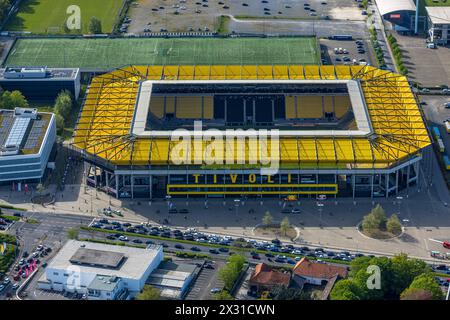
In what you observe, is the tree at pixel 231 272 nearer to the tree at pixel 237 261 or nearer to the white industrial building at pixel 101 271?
the tree at pixel 237 261

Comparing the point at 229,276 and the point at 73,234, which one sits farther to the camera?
the point at 73,234

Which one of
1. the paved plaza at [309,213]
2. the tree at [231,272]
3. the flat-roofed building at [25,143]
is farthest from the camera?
the flat-roofed building at [25,143]

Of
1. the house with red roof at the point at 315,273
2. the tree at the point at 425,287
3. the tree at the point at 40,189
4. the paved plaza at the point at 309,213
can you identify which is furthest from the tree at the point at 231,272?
the tree at the point at 40,189

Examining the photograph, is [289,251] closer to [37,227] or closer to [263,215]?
[263,215]

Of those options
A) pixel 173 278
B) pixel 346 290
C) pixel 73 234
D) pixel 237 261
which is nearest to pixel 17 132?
pixel 73 234

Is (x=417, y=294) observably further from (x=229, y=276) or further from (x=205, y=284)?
(x=205, y=284)

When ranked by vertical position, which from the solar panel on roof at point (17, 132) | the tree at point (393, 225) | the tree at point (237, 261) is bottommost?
the tree at point (393, 225)

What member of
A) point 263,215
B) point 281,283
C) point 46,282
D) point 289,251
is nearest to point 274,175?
point 263,215
